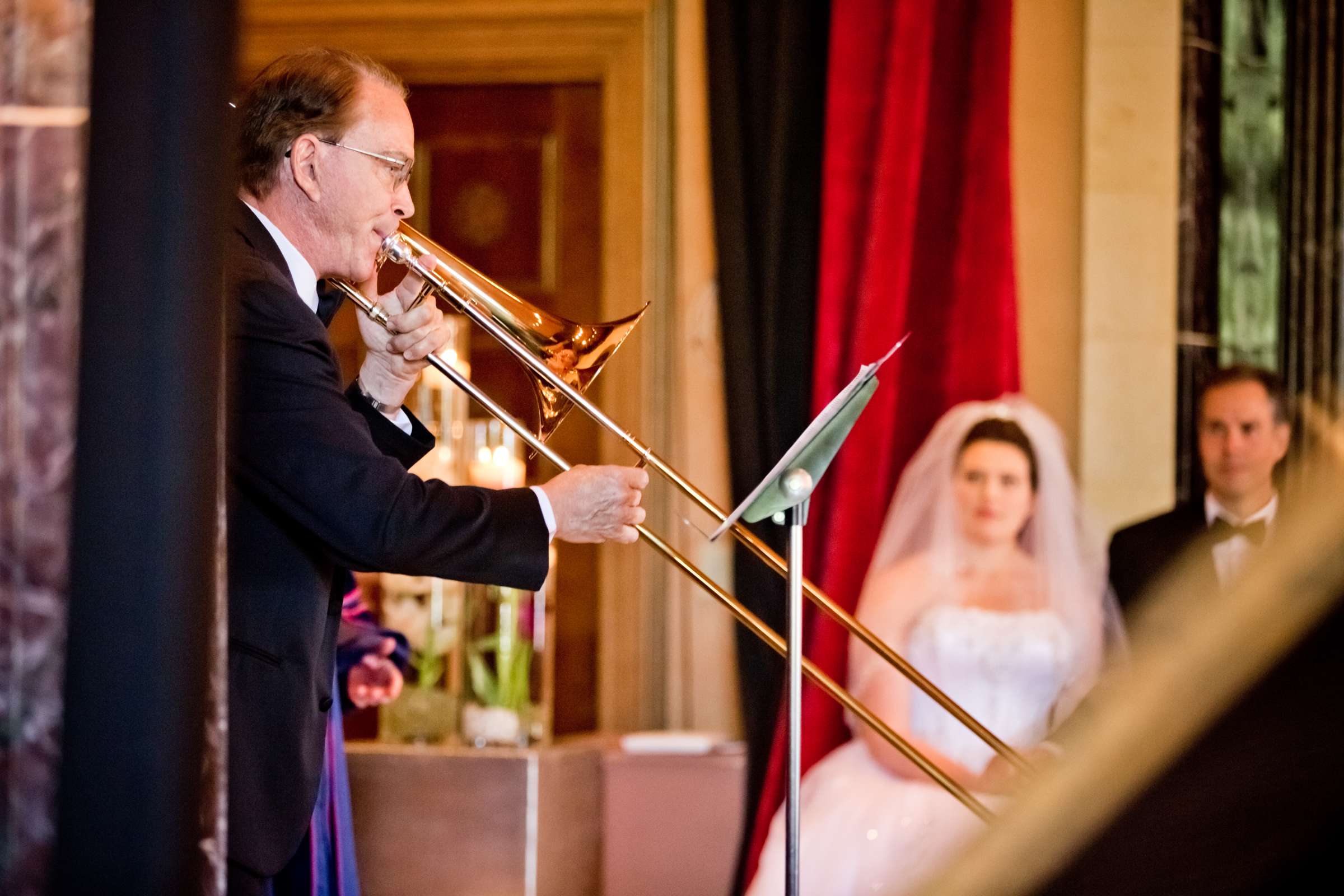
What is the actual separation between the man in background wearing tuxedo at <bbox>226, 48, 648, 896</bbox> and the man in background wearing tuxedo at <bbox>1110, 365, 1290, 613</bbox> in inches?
88.8

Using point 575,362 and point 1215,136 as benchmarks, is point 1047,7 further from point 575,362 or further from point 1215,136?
point 575,362

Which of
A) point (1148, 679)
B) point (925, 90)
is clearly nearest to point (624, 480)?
point (1148, 679)

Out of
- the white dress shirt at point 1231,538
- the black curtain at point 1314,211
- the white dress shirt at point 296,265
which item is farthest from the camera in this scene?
the black curtain at point 1314,211

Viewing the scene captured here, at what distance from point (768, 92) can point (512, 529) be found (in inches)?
107

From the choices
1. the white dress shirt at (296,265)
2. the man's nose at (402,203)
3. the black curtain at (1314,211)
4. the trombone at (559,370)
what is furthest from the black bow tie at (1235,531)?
the man's nose at (402,203)

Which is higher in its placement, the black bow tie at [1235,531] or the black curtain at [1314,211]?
the black curtain at [1314,211]

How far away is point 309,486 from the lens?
1.98 m

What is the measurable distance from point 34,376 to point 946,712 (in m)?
2.71

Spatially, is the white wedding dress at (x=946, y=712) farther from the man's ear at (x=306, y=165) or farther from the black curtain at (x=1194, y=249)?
the man's ear at (x=306, y=165)

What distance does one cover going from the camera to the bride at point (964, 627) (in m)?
3.64

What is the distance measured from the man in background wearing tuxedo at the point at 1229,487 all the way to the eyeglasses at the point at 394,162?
2503 mm

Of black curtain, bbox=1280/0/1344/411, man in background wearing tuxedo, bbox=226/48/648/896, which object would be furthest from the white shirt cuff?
black curtain, bbox=1280/0/1344/411

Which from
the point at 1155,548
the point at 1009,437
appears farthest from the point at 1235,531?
the point at 1009,437

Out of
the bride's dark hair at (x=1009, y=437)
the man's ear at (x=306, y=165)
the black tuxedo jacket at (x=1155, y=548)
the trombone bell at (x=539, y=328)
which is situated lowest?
the black tuxedo jacket at (x=1155, y=548)
